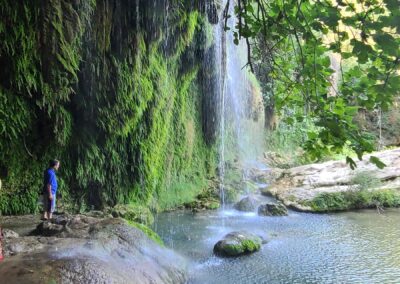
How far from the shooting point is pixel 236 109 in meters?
15.2

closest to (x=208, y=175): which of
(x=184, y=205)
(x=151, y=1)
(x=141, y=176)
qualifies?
(x=184, y=205)

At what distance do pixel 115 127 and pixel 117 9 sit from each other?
2370 millimetres

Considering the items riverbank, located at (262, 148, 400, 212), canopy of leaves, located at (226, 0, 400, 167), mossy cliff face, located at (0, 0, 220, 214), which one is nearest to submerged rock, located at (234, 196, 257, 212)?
riverbank, located at (262, 148, 400, 212)

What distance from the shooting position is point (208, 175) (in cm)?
1363

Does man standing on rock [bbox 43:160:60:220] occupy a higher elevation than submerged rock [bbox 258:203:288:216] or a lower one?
higher

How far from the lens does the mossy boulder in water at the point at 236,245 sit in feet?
24.0

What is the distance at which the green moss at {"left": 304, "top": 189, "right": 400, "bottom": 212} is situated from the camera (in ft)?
39.2

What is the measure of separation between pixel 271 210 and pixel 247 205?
2.67 feet

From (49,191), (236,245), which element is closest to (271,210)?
(236,245)

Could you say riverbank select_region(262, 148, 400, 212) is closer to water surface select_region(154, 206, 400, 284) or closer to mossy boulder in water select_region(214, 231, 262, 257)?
water surface select_region(154, 206, 400, 284)

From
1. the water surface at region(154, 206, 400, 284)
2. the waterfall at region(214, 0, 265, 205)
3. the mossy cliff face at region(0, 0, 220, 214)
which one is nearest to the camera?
the water surface at region(154, 206, 400, 284)

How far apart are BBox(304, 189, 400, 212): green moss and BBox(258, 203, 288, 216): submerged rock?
1241 mm

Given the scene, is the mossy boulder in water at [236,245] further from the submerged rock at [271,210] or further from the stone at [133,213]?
the submerged rock at [271,210]

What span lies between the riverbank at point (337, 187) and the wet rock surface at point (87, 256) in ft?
22.8
